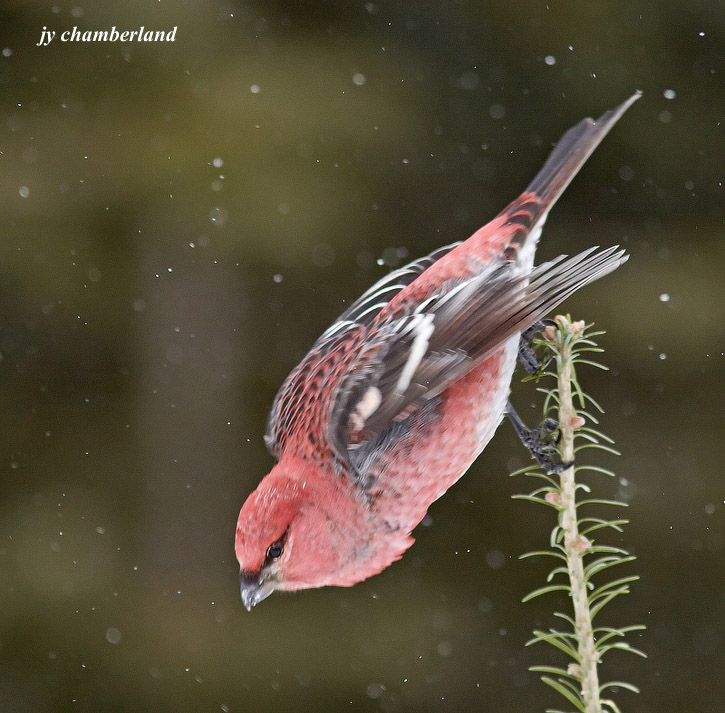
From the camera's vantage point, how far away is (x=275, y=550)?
5.57 ft

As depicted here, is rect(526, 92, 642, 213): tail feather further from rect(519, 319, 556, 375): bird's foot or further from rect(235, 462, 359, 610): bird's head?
rect(235, 462, 359, 610): bird's head

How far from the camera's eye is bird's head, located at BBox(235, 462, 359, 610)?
166 centimetres

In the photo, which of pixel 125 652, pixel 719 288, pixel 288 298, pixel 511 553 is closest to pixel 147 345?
pixel 288 298

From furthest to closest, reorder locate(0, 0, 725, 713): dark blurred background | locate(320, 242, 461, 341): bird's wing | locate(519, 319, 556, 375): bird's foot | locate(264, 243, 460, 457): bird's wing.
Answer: locate(0, 0, 725, 713): dark blurred background → locate(320, 242, 461, 341): bird's wing → locate(264, 243, 460, 457): bird's wing → locate(519, 319, 556, 375): bird's foot

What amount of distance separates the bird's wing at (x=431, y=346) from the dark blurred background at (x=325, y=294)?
2776 mm

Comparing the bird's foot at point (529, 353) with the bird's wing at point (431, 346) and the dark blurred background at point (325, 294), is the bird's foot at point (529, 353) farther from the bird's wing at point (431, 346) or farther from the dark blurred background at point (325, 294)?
the dark blurred background at point (325, 294)

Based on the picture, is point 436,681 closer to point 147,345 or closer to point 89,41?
point 147,345

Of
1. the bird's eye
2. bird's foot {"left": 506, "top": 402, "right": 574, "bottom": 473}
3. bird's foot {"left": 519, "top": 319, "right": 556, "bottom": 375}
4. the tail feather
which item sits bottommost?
the bird's eye

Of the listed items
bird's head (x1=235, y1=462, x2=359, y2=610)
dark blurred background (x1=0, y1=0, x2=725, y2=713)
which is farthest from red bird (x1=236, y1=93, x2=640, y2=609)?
dark blurred background (x1=0, y1=0, x2=725, y2=713)

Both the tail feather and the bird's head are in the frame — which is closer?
the bird's head

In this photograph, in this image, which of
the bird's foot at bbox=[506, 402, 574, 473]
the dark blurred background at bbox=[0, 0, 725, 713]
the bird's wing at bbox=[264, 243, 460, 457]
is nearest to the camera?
the bird's foot at bbox=[506, 402, 574, 473]

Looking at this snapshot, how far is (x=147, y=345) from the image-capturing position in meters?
5.26

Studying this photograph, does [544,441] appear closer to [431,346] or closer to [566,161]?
[431,346]

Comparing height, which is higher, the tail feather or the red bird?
the tail feather
